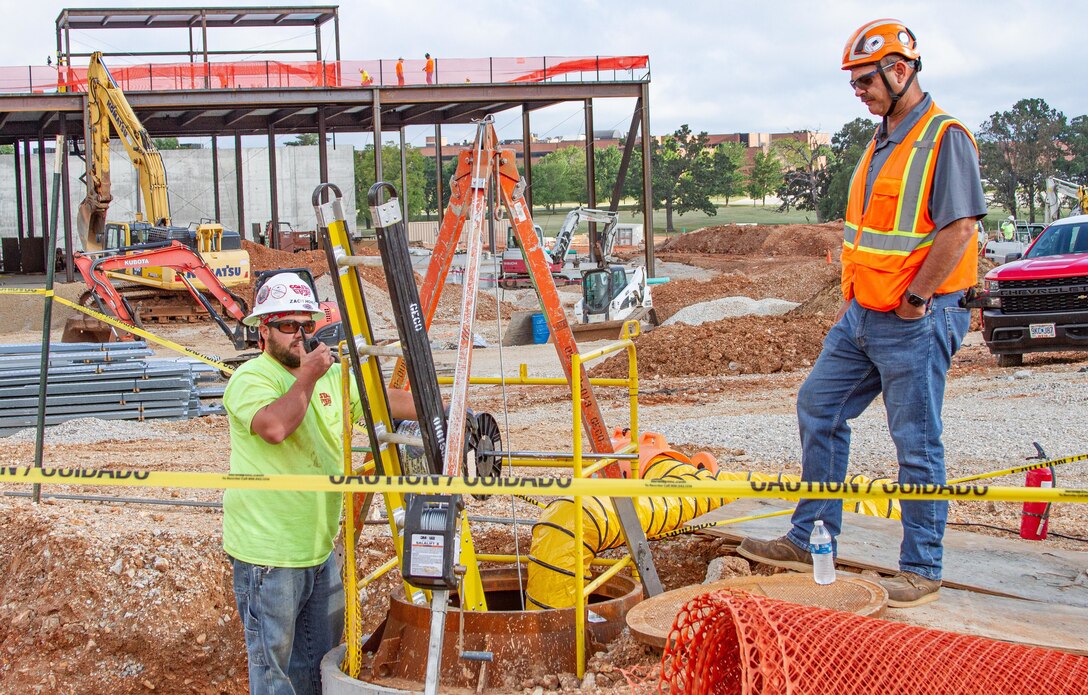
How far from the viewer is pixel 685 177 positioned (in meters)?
76.4

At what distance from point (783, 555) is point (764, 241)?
161 ft

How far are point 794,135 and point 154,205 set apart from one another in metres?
81.5

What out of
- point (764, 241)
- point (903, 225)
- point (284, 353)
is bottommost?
point (284, 353)

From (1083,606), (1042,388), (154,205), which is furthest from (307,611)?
(154,205)

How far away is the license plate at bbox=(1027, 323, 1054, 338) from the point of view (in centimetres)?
1459

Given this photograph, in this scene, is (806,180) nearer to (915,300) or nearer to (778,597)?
(915,300)

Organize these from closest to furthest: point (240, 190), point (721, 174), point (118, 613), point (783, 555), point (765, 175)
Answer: point (783, 555), point (118, 613), point (240, 190), point (721, 174), point (765, 175)

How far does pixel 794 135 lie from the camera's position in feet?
330

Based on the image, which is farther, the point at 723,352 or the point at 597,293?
the point at 597,293

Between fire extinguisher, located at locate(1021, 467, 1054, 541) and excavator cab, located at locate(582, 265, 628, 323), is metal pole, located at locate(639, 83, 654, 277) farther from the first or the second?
fire extinguisher, located at locate(1021, 467, 1054, 541)

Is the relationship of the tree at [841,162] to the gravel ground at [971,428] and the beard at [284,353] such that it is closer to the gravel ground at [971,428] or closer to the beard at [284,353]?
the gravel ground at [971,428]

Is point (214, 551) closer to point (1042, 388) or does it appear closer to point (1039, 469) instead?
point (1039, 469)

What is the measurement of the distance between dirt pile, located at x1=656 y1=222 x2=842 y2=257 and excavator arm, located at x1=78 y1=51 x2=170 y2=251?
93.8 ft

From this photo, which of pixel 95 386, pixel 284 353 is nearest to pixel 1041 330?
pixel 95 386
